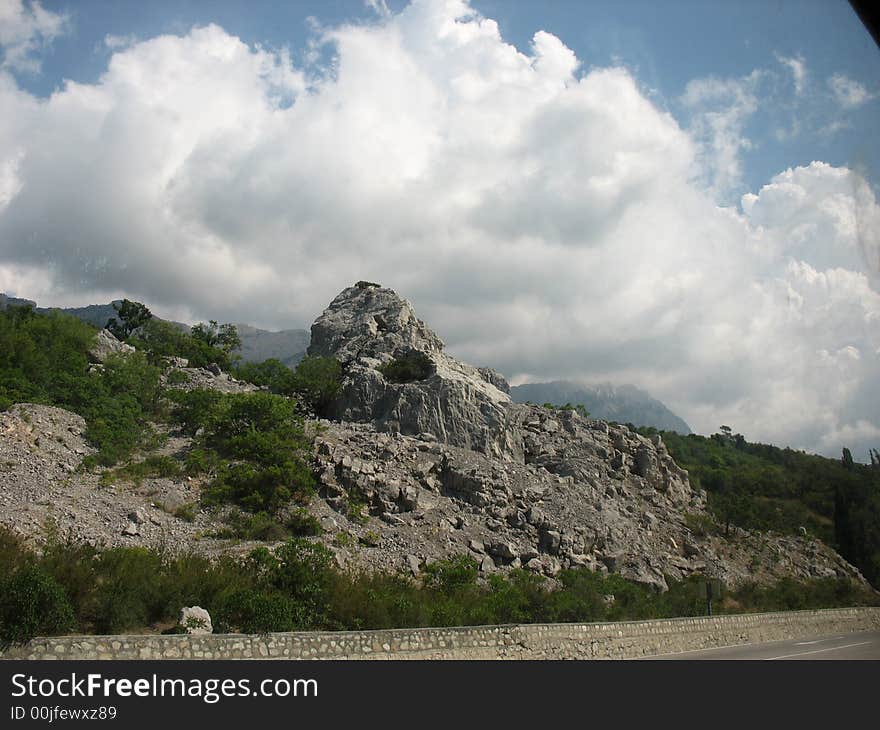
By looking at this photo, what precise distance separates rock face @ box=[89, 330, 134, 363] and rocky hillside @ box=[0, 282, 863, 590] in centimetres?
361

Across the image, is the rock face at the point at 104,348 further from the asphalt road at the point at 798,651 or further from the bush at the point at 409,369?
the asphalt road at the point at 798,651

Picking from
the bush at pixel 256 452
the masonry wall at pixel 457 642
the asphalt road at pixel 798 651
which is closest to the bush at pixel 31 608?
the masonry wall at pixel 457 642

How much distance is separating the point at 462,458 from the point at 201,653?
24.5 m

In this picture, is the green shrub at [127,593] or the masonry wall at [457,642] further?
the green shrub at [127,593]

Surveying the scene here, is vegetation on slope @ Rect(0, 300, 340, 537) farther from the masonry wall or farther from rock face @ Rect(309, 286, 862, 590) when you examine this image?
the masonry wall

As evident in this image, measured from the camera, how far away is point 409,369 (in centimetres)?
4528

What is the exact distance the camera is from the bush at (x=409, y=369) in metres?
44.7

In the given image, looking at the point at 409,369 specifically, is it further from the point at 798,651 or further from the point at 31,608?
the point at 31,608

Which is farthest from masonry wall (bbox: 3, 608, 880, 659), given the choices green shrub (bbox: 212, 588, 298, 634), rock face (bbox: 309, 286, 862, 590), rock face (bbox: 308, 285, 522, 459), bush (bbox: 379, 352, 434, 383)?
bush (bbox: 379, 352, 434, 383)

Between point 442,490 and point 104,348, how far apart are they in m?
22.1

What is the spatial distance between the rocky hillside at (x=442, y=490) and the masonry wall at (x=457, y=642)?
5.44 meters

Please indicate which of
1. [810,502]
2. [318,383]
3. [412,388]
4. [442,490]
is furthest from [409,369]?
[810,502]
